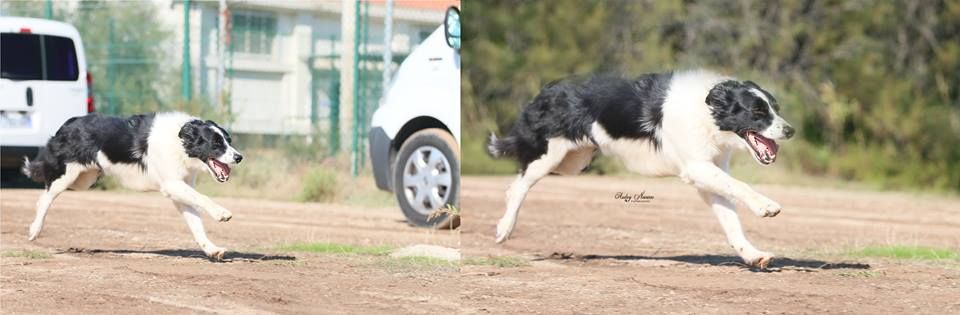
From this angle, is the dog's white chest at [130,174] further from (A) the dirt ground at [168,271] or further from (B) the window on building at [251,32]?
(B) the window on building at [251,32]

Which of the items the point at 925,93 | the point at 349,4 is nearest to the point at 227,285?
the point at 349,4

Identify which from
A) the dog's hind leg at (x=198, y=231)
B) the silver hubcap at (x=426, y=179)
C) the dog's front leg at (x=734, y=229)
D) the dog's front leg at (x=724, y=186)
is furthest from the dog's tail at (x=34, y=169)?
the dog's front leg at (x=734, y=229)

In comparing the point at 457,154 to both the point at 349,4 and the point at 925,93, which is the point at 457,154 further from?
the point at 925,93

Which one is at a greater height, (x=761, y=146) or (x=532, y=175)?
(x=761, y=146)

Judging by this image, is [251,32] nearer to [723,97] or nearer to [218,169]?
[218,169]

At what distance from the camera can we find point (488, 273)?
8.84m

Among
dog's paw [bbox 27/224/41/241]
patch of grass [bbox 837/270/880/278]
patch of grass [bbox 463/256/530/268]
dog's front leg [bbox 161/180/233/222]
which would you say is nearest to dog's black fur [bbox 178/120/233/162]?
dog's front leg [bbox 161/180/233/222]

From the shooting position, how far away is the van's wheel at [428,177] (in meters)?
9.85

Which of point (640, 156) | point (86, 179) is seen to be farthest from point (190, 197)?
point (640, 156)

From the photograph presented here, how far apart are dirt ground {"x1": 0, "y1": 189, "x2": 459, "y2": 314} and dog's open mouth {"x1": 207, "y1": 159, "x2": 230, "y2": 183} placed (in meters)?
0.56

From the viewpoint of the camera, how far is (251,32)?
428 inches

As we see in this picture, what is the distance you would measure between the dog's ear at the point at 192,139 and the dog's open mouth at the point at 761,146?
9.26ft

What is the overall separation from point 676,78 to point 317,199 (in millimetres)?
3928

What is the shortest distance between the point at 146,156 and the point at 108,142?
0.22m
